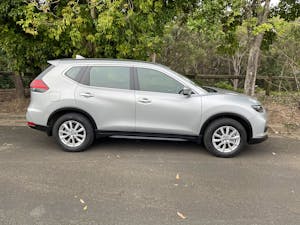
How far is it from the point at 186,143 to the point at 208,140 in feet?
2.79

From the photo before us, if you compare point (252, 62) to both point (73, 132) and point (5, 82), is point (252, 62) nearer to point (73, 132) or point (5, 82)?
point (73, 132)

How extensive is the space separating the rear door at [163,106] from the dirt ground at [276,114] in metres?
2.73

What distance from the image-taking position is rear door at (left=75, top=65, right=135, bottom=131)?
5.03 metres

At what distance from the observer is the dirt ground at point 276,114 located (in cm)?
689

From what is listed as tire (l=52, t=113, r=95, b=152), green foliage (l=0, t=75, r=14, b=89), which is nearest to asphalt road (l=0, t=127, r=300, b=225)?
tire (l=52, t=113, r=95, b=152)

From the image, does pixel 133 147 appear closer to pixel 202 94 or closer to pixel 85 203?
pixel 202 94

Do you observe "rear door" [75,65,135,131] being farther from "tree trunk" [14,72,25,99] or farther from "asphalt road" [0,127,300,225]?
"tree trunk" [14,72,25,99]

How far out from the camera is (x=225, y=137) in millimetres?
5031

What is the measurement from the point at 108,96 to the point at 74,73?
2.50 feet

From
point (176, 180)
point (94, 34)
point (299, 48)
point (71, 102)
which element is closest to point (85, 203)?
point (176, 180)

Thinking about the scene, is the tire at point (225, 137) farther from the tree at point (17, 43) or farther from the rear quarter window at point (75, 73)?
the tree at point (17, 43)

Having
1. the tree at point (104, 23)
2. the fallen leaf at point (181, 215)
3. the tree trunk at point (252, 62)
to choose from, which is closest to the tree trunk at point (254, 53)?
the tree trunk at point (252, 62)

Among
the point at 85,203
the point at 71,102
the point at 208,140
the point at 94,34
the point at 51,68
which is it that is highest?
the point at 94,34

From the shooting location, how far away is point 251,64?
7.76 m
